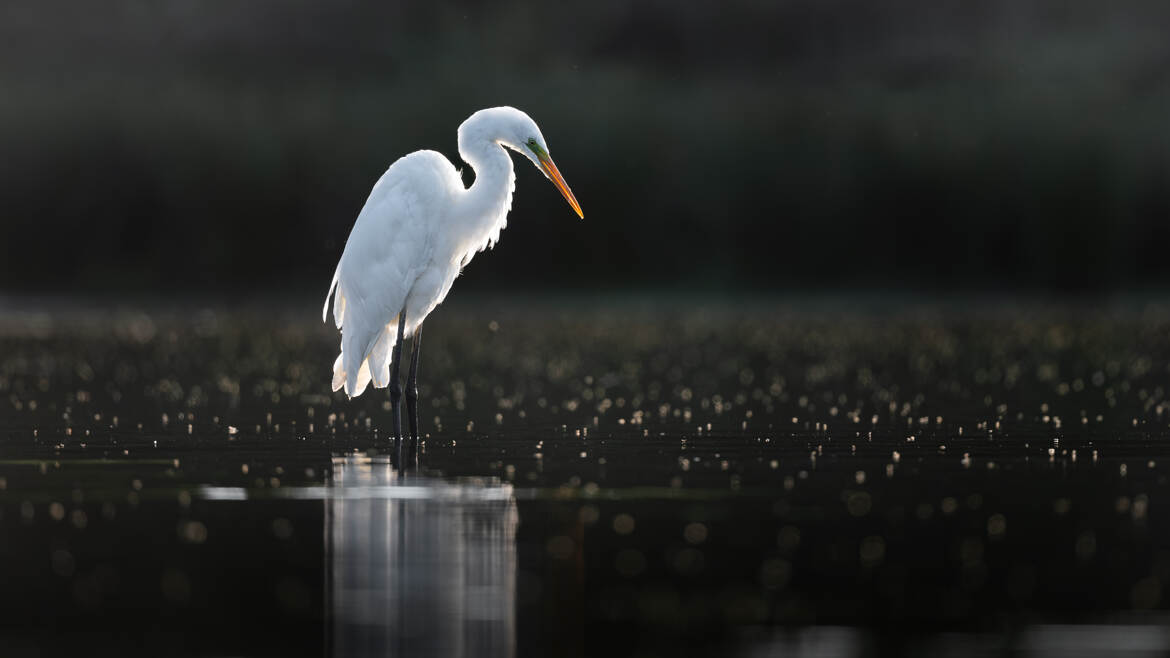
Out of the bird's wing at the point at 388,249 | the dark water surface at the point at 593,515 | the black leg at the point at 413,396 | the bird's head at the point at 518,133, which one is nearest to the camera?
the dark water surface at the point at 593,515

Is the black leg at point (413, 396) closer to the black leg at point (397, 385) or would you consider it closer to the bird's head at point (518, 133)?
the black leg at point (397, 385)

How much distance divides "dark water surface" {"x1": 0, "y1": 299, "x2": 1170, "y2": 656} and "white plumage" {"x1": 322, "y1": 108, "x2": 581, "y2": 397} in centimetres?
95

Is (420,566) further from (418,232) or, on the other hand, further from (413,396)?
(418,232)

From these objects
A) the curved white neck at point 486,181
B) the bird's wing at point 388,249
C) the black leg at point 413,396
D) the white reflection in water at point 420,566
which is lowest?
the white reflection in water at point 420,566

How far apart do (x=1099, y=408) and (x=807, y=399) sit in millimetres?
2994

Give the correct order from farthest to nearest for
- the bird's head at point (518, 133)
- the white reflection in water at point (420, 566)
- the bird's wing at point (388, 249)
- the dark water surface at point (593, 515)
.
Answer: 1. the bird's head at point (518, 133)
2. the bird's wing at point (388, 249)
3. the dark water surface at point (593, 515)
4. the white reflection in water at point (420, 566)

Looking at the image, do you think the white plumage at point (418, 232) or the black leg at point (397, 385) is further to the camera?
the white plumage at point (418, 232)

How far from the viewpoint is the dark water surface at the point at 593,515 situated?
24.1ft

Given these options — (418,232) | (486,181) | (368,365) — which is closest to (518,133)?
(486,181)

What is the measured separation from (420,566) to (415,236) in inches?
286

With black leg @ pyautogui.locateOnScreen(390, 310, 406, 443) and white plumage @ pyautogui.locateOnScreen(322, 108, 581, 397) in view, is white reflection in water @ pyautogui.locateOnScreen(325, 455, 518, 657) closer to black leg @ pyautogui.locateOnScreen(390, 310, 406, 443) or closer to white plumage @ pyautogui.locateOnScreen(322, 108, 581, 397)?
black leg @ pyautogui.locateOnScreen(390, 310, 406, 443)

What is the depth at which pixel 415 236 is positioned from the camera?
15562mm

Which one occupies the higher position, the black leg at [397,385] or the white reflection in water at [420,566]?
the black leg at [397,385]

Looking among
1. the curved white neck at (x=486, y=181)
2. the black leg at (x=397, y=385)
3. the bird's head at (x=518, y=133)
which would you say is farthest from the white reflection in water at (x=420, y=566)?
the bird's head at (x=518, y=133)
